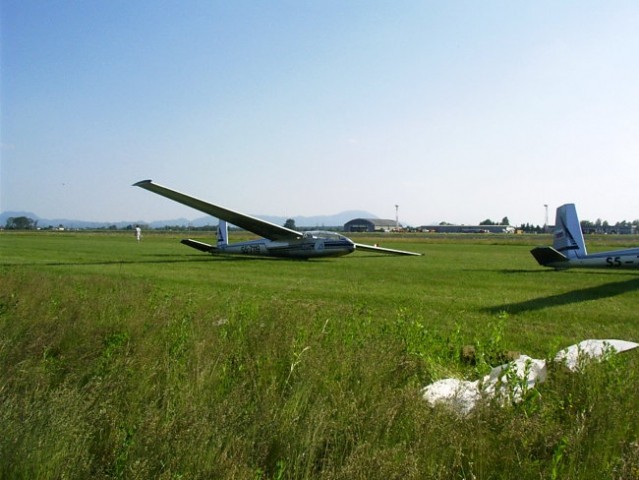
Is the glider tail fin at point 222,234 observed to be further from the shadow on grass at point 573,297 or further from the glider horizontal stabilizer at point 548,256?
the shadow on grass at point 573,297

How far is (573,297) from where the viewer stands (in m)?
11.1

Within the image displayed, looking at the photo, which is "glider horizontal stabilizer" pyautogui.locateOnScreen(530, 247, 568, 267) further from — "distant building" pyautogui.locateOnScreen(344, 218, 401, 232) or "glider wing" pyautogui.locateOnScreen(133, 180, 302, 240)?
"distant building" pyautogui.locateOnScreen(344, 218, 401, 232)

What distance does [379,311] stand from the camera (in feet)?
28.5

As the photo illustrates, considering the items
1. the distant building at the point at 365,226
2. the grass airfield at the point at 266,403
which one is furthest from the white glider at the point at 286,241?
the distant building at the point at 365,226

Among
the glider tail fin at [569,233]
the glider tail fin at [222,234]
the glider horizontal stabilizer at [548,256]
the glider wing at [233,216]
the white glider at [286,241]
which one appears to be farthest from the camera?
the glider tail fin at [222,234]

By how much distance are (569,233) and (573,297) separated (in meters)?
6.69

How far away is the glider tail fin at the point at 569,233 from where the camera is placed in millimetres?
16859

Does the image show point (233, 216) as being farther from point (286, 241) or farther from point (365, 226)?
point (365, 226)

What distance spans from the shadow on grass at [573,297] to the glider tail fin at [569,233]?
2642 mm

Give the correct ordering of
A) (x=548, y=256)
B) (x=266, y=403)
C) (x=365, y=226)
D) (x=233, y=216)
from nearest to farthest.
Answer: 1. (x=266, y=403)
2. (x=548, y=256)
3. (x=233, y=216)
4. (x=365, y=226)

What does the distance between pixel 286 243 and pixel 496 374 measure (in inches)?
798

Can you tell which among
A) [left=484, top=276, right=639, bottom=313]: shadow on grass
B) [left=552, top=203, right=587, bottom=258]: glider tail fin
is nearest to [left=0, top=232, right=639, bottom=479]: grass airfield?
[left=484, top=276, right=639, bottom=313]: shadow on grass

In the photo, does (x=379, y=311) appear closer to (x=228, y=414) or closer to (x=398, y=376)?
(x=398, y=376)

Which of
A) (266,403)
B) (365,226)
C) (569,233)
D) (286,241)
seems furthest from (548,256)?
(365,226)
